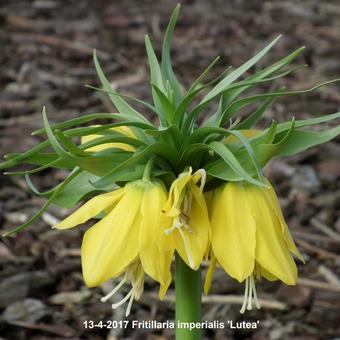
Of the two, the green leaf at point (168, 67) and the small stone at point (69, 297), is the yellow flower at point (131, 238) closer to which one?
the green leaf at point (168, 67)

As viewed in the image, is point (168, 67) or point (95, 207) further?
point (168, 67)

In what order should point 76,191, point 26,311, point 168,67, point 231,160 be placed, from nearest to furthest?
point 231,160
point 76,191
point 168,67
point 26,311

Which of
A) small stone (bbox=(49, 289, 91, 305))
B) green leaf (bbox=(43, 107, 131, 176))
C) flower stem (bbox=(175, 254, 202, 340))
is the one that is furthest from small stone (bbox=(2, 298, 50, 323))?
green leaf (bbox=(43, 107, 131, 176))

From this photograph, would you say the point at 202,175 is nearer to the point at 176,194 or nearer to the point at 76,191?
the point at 176,194

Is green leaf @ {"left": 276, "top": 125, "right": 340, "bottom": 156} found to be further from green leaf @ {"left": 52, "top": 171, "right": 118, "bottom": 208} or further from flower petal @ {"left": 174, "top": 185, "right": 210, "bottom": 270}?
green leaf @ {"left": 52, "top": 171, "right": 118, "bottom": 208}

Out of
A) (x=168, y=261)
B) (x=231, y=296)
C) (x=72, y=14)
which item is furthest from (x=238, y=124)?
(x=72, y=14)

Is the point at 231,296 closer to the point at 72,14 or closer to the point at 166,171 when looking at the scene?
the point at 166,171

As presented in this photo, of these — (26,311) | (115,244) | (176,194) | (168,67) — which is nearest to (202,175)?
(176,194)
